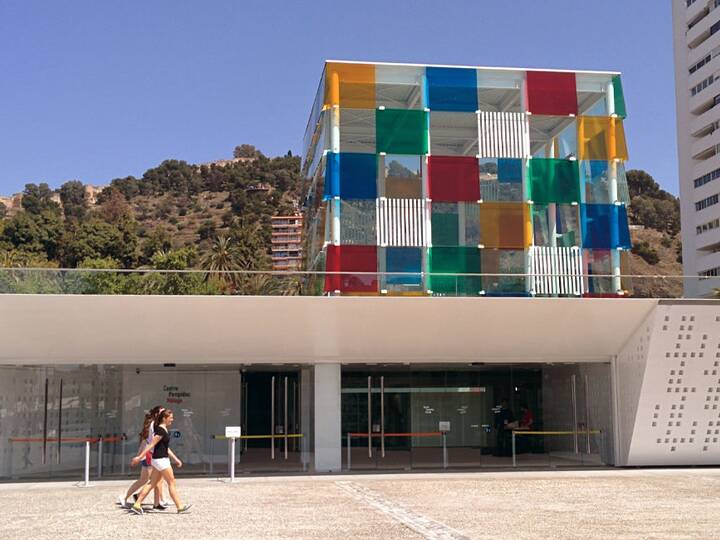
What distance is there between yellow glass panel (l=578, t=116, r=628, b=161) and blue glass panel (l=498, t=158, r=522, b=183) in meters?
1.58

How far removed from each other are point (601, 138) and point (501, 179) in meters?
2.79

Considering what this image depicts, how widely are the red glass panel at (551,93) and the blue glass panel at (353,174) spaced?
14.4 ft

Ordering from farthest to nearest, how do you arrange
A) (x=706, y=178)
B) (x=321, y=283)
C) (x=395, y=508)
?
(x=706, y=178) < (x=321, y=283) < (x=395, y=508)

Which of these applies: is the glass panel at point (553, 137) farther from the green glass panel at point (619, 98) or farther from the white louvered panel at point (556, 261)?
the white louvered panel at point (556, 261)

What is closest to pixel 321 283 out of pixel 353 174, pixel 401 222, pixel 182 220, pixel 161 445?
pixel 401 222

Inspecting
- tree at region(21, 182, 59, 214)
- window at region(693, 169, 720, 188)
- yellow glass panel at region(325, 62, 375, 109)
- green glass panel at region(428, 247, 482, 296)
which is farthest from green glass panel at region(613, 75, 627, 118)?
tree at region(21, 182, 59, 214)

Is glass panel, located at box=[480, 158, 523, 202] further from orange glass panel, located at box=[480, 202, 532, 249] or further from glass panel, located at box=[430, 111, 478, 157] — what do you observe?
glass panel, located at box=[430, 111, 478, 157]

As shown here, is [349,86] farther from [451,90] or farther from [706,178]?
[706,178]

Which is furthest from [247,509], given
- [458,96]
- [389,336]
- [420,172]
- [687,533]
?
[458,96]

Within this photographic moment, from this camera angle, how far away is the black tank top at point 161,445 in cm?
1231

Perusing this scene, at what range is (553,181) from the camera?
76.4ft

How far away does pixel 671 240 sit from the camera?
3836 inches

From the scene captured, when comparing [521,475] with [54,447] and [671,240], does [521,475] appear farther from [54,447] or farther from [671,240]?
[671,240]

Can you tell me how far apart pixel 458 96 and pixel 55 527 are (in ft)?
50.9
